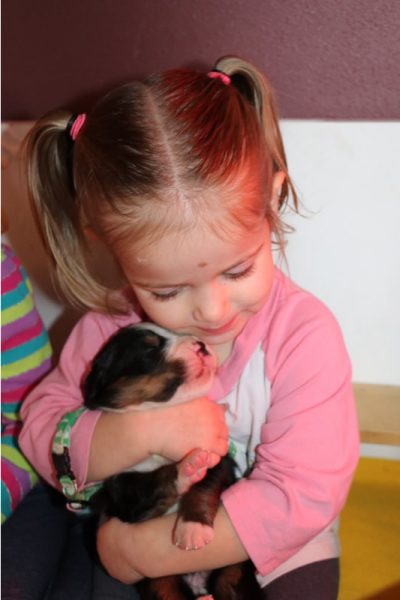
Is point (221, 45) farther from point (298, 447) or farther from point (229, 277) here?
point (298, 447)

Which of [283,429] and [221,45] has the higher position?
[221,45]

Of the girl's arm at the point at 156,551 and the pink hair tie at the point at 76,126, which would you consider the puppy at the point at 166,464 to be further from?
the pink hair tie at the point at 76,126

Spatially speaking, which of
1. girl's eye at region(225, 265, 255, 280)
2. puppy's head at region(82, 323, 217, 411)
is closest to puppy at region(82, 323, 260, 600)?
puppy's head at region(82, 323, 217, 411)

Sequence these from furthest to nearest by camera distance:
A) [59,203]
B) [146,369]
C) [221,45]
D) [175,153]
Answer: [221,45] → [59,203] → [146,369] → [175,153]

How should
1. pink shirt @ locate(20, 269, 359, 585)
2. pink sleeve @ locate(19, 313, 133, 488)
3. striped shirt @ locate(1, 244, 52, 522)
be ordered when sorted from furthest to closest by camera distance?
1. striped shirt @ locate(1, 244, 52, 522)
2. pink sleeve @ locate(19, 313, 133, 488)
3. pink shirt @ locate(20, 269, 359, 585)

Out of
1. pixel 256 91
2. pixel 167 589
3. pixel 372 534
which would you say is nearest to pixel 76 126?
pixel 256 91

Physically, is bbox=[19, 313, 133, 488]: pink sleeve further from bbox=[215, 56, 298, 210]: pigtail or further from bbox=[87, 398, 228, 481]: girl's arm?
bbox=[215, 56, 298, 210]: pigtail

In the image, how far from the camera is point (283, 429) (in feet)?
3.22

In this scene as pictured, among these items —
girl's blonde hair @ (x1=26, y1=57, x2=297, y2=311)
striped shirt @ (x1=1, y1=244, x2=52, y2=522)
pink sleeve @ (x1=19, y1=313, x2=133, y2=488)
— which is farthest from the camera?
striped shirt @ (x1=1, y1=244, x2=52, y2=522)

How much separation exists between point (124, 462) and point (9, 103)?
746mm

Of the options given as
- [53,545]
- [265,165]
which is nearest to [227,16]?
[265,165]

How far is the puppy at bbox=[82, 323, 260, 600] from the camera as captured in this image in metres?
0.96

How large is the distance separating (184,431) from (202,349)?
0.11 metres

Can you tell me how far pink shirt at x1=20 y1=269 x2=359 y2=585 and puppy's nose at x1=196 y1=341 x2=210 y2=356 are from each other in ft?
0.22
